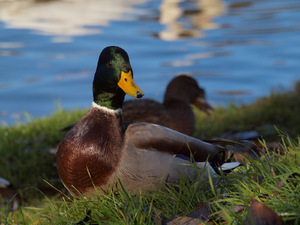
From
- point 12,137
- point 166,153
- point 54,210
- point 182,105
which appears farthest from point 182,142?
point 12,137

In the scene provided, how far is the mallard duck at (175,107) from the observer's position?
533 centimetres

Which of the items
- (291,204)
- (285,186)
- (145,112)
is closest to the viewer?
(291,204)

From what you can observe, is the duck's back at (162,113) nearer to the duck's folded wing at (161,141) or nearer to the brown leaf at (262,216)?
the duck's folded wing at (161,141)

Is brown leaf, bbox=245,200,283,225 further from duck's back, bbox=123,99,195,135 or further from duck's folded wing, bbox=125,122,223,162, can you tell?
duck's back, bbox=123,99,195,135

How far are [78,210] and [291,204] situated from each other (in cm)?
123

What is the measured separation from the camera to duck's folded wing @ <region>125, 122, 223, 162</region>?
332 cm

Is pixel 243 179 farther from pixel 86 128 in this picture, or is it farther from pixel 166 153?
pixel 86 128

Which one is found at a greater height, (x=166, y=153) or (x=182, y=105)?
(x=166, y=153)

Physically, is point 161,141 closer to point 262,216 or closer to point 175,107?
point 262,216

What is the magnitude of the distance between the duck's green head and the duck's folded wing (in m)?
0.24

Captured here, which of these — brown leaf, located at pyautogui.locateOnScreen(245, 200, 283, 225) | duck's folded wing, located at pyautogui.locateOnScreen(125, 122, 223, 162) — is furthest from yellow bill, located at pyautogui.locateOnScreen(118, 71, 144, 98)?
brown leaf, located at pyautogui.locateOnScreen(245, 200, 283, 225)

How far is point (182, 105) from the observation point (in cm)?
594

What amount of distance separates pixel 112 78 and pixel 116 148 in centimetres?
50

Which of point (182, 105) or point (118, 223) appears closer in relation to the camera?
point (118, 223)
